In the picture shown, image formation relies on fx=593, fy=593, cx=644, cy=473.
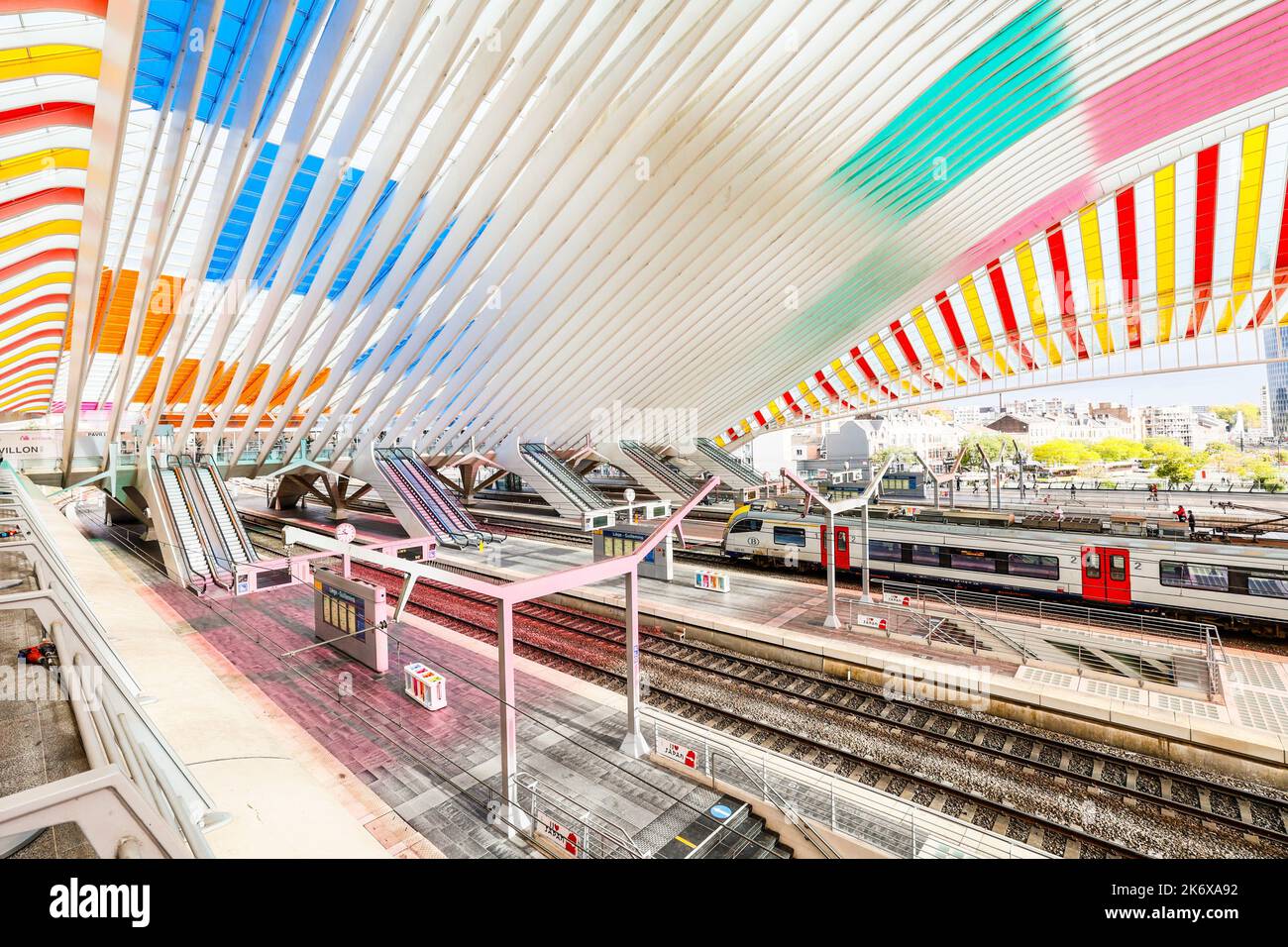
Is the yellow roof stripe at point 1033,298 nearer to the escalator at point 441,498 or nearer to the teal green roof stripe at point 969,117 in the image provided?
the teal green roof stripe at point 969,117

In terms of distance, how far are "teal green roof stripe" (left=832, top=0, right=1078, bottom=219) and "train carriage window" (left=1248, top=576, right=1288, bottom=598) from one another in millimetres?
11563

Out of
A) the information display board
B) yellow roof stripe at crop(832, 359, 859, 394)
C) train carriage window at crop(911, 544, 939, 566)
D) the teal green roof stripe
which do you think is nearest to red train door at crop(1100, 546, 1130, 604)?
train carriage window at crop(911, 544, 939, 566)

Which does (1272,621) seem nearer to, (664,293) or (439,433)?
(664,293)

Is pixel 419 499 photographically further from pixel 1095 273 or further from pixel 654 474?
pixel 1095 273

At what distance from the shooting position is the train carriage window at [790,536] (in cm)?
1781

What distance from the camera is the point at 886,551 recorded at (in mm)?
16750

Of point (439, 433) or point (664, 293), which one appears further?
point (439, 433)

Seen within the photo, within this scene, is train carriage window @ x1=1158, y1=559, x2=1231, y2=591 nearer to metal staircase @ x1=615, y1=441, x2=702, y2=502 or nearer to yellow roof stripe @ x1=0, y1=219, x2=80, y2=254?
metal staircase @ x1=615, y1=441, x2=702, y2=502

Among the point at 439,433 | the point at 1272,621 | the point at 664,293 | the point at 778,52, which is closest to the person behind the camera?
the point at 778,52

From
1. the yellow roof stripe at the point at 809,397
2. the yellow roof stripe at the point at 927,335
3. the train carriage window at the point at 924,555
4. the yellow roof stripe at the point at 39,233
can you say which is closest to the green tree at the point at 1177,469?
the yellow roof stripe at the point at 927,335

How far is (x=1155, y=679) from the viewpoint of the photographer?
997 centimetres

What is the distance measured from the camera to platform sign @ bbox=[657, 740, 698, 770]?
23.5 feet

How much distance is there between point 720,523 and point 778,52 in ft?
65.9
